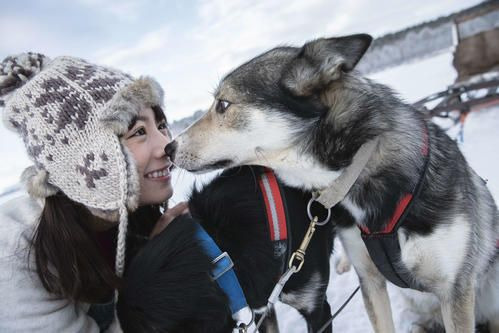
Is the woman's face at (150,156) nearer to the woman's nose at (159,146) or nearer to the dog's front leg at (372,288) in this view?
the woman's nose at (159,146)

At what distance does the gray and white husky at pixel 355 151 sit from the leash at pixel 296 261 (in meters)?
0.11

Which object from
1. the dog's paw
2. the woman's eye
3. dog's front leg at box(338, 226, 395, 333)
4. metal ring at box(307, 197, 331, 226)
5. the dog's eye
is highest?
the dog's eye

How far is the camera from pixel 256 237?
1.56 metres

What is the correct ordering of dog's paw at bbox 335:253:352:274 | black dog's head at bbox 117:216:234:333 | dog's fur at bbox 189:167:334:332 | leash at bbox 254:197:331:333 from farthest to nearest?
dog's paw at bbox 335:253:352:274 < dog's fur at bbox 189:167:334:332 < leash at bbox 254:197:331:333 < black dog's head at bbox 117:216:234:333

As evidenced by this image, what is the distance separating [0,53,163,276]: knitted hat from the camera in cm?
152

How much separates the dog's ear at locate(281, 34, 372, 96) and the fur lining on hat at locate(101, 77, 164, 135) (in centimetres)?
66

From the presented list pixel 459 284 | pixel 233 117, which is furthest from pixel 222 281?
pixel 459 284

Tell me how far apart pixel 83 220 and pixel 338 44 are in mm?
1404

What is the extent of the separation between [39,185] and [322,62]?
4.31 feet

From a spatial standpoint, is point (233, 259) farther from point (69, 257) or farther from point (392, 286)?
point (392, 286)

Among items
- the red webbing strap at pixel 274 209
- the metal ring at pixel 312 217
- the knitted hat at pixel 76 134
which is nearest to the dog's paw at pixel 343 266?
the metal ring at pixel 312 217

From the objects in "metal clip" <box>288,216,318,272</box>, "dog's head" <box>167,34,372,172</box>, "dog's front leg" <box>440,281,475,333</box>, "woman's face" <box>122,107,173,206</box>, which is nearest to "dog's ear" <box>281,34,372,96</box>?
"dog's head" <box>167,34,372,172</box>

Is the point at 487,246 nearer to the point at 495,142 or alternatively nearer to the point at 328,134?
the point at 328,134

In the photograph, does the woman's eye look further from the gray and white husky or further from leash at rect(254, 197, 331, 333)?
leash at rect(254, 197, 331, 333)
